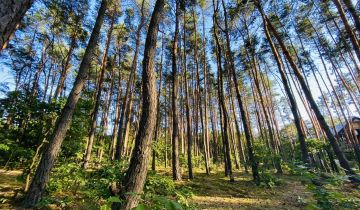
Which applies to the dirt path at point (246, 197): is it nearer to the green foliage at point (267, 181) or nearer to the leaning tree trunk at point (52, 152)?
the green foliage at point (267, 181)

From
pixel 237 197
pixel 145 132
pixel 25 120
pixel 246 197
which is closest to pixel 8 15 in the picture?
pixel 145 132

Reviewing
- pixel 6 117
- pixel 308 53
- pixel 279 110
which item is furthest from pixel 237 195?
pixel 279 110

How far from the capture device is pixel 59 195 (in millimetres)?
5711

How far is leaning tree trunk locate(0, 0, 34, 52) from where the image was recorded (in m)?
1.19

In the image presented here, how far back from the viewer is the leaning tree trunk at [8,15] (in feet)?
3.91

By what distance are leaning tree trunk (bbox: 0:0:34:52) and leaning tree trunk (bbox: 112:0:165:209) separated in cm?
180

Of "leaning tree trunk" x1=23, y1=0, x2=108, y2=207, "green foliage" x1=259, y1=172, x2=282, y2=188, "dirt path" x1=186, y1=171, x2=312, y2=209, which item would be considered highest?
"leaning tree trunk" x1=23, y1=0, x2=108, y2=207

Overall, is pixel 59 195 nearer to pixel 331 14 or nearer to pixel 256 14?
pixel 256 14

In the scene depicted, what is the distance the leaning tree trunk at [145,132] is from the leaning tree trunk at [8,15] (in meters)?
1.80

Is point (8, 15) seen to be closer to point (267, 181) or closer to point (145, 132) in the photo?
point (145, 132)

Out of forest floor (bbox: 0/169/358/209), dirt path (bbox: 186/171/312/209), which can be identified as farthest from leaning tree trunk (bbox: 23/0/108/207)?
dirt path (bbox: 186/171/312/209)

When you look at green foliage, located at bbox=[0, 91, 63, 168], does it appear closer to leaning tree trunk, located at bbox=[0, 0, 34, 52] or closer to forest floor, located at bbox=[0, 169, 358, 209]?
forest floor, located at bbox=[0, 169, 358, 209]

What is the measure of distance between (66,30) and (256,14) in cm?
1210

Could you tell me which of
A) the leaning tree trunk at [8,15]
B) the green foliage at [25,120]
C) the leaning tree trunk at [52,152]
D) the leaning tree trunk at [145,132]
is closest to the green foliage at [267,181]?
the leaning tree trunk at [145,132]
